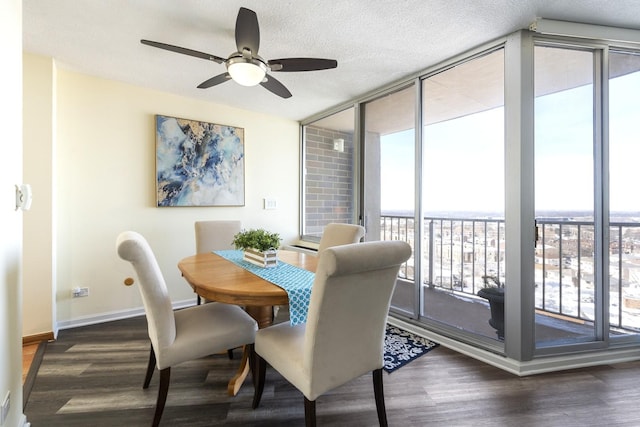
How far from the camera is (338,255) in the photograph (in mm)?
1061

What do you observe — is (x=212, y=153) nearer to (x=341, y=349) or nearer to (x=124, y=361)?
(x=124, y=361)

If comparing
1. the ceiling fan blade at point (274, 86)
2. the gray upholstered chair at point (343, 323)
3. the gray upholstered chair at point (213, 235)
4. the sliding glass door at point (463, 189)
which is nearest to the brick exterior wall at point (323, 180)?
the sliding glass door at point (463, 189)

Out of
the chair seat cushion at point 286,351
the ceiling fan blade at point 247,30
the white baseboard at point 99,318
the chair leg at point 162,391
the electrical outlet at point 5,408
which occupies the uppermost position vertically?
the ceiling fan blade at point 247,30

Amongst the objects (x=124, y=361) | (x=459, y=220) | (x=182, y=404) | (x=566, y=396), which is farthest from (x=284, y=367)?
(x=459, y=220)

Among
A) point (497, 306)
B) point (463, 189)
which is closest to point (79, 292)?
point (497, 306)

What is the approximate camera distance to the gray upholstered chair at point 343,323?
1119mm

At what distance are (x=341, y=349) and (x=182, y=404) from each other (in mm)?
1089

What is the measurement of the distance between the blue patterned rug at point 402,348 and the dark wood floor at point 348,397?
7 cm

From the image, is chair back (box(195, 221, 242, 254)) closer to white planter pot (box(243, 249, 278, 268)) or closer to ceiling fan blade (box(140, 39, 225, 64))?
white planter pot (box(243, 249, 278, 268))

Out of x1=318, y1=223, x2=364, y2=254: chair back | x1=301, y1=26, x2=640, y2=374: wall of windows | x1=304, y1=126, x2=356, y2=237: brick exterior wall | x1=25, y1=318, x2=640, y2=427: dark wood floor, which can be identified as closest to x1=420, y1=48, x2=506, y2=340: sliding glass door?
x1=301, y1=26, x2=640, y2=374: wall of windows

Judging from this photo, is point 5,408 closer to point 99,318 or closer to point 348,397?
point 348,397

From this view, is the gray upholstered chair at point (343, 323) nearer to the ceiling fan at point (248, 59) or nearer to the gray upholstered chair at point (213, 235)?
the ceiling fan at point (248, 59)

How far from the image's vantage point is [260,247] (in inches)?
76.2

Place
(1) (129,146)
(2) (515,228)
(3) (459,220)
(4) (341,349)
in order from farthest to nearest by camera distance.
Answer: (3) (459,220) < (1) (129,146) < (2) (515,228) < (4) (341,349)
